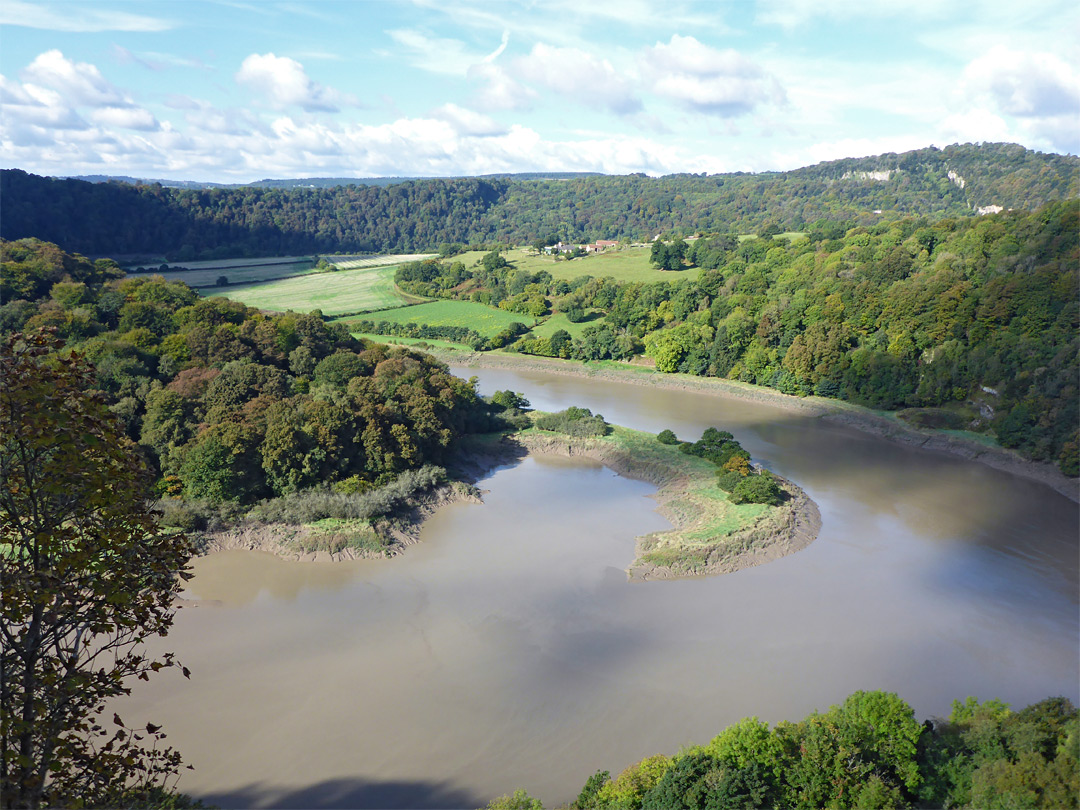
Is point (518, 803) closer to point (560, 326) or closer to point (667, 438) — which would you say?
point (667, 438)

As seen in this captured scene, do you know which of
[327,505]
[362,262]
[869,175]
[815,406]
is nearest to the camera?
[327,505]

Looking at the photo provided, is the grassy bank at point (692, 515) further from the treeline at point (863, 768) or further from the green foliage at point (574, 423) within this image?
the treeline at point (863, 768)

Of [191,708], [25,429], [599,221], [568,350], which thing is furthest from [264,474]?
[599,221]

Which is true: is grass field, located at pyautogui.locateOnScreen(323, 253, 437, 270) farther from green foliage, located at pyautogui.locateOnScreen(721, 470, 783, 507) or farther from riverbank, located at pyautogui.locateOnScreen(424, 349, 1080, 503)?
green foliage, located at pyautogui.locateOnScreen(721, 470, 783, 507)

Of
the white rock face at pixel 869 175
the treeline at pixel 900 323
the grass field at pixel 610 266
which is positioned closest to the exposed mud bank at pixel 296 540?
the treeline at pixel 900 323

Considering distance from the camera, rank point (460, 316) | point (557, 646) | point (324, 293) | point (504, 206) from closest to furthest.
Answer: point (557, 646) < point (460, 316) < point (324, 293) < point (504, 206)

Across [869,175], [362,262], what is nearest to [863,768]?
[362,262]

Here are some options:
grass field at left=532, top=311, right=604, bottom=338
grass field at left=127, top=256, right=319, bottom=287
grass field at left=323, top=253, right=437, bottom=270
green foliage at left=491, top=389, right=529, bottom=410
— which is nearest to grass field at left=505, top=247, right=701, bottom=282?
grass field at left=532, top=311, right=604, bottom=338

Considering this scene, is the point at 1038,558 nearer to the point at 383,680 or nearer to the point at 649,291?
the point at 383,680
